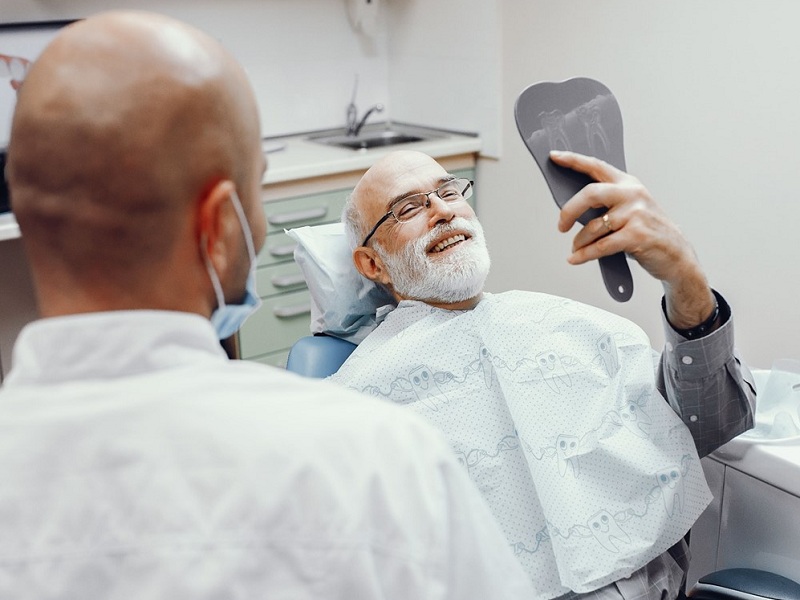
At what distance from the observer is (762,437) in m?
1.77

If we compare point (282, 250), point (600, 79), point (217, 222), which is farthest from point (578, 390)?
point (282, 250)

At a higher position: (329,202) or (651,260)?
(651,260)

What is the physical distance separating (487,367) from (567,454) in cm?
26

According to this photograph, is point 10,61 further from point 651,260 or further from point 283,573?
point 283,573

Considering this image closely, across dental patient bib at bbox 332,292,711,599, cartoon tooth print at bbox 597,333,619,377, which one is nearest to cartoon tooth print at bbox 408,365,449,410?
dental patient bib at bbox 332,292,711,599

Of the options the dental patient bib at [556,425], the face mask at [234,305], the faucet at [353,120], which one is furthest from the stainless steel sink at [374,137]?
the face mask at [234,305]

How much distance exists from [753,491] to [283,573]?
1221mm

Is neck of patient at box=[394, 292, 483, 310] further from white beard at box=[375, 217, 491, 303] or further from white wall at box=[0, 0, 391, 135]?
white wall at box=[0, 0, 391, 135]

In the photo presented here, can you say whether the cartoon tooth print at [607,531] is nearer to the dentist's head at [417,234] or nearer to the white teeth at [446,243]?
the dentist's head at [417,234]

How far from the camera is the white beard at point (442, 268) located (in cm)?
197

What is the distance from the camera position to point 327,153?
3502 millimetres

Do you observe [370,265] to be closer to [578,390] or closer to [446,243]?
[446,243]

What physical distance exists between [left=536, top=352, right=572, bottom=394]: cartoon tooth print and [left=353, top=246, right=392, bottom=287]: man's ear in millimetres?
438

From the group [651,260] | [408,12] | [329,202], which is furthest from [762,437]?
[408,12]
